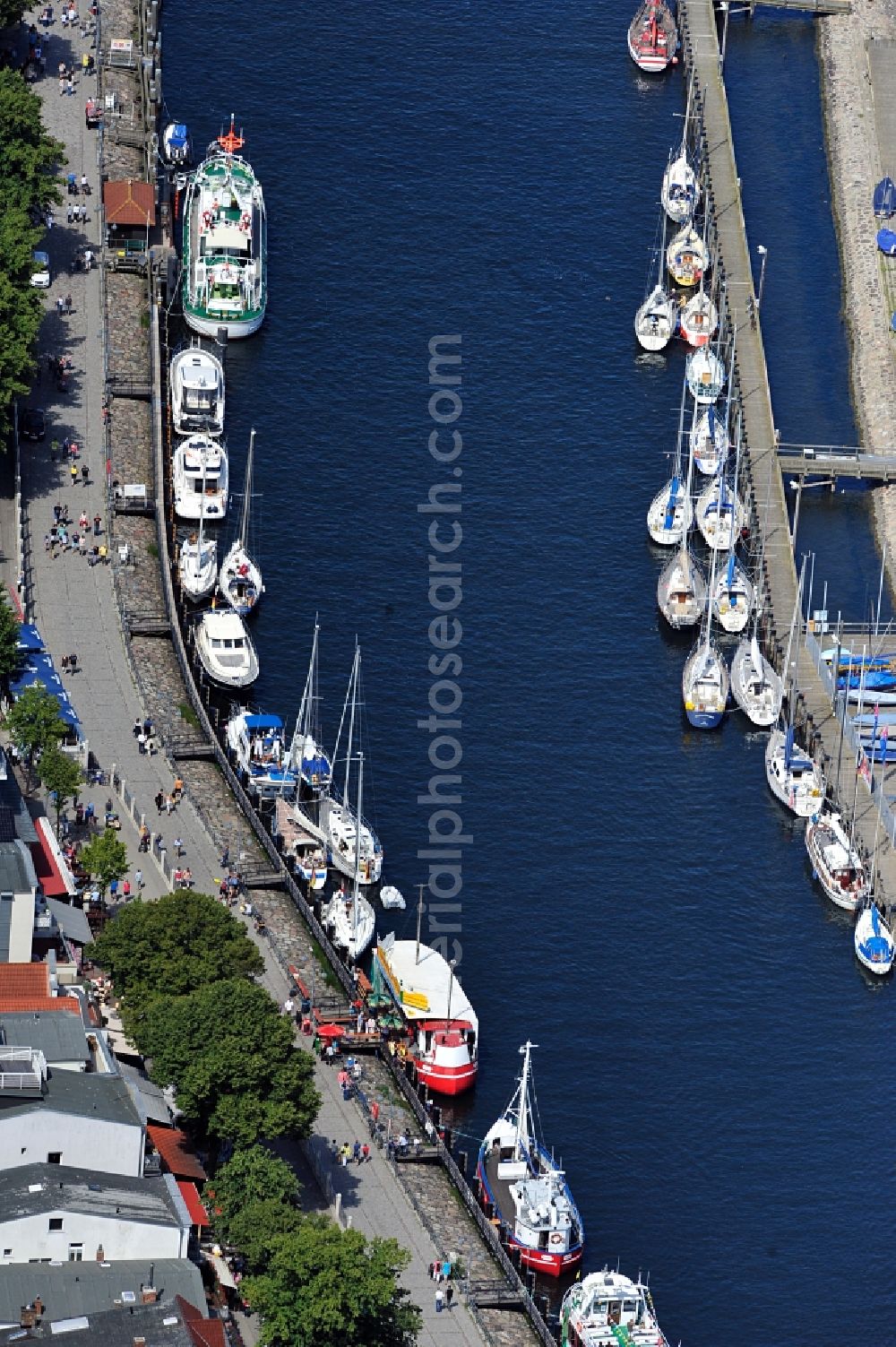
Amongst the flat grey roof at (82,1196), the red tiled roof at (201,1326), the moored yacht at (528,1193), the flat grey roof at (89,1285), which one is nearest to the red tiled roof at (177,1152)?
the flat grey roof at (82,1196)

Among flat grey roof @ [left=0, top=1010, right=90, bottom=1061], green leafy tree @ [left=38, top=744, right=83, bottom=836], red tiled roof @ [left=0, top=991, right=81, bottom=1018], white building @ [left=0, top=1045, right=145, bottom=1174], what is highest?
green leafy tree @ [left=38, top=744, right=83, bottom=836]

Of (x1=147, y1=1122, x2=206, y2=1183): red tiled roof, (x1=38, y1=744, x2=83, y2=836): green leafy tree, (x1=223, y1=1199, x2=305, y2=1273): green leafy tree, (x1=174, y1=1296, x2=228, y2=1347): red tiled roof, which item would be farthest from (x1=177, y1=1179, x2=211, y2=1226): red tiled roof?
(x1=38, y1=744, x2=83, y2=836): green leafy tree

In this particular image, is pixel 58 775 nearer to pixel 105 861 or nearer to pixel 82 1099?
pixel 105 861

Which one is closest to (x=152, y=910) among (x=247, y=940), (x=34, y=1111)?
(x=247, y=940)

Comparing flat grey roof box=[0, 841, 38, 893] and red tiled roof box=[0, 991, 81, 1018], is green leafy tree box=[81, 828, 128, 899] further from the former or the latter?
red tiled roof box=[0, 991, 81, 1018]

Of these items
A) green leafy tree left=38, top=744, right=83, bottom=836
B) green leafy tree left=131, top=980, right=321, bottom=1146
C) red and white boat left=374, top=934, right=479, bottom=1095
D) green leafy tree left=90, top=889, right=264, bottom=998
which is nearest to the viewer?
green leafy tree left=131, top=980, right=321, bottom=1146

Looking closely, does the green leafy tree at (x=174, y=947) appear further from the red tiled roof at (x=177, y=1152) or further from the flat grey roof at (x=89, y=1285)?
the flat grey roof at (x=89, y=1285)
